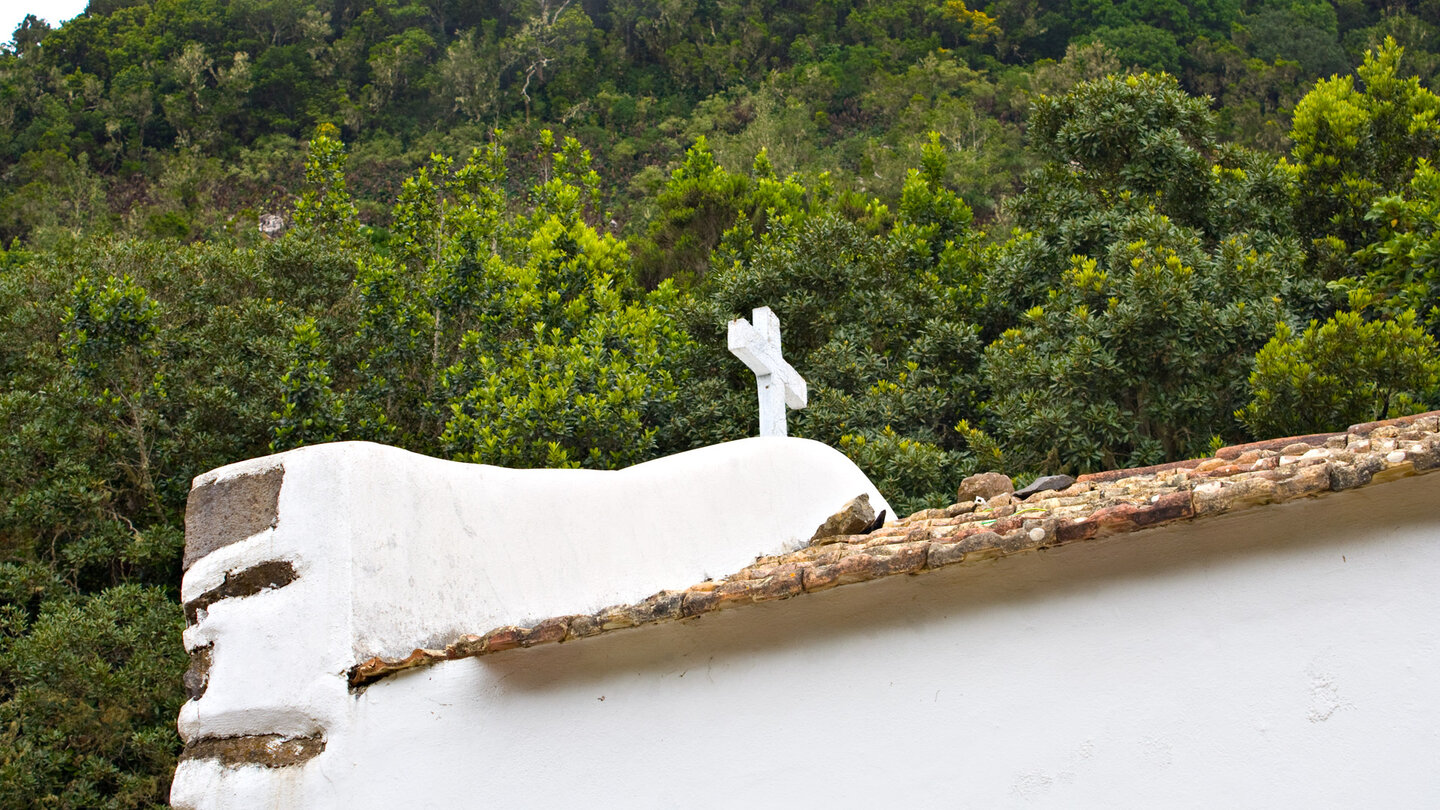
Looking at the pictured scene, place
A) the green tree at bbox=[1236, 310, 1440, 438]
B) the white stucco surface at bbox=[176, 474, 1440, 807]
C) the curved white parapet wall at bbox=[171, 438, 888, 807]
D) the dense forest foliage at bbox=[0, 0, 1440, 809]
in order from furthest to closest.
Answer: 1. the dense forest foliage at bbox=[0, 0, 1440, 809]
2. the green tree at bbox=[1236, 310, 1440, 438]
3. the curved white parapet wall at bbox=[171, 438, 888, 807]
4. the white stucco surface at bbox=[176, 474, 1440, 807]

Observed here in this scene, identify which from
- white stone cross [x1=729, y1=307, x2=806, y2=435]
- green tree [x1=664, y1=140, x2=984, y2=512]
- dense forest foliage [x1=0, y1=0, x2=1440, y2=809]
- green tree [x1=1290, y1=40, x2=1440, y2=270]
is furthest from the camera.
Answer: green tree [x1=1290, y1=40, x2=1440, y2=270]

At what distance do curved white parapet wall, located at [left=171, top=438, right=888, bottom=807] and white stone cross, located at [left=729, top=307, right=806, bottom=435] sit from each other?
1649 mm

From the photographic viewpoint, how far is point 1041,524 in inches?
156

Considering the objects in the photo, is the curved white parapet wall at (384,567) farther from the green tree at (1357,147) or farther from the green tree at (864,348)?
the green tree at (1357,147)

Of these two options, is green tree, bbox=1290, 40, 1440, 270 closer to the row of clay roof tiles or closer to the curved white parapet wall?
the row of clay roof tiles

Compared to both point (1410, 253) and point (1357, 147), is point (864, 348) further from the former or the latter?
point (1357, 147)

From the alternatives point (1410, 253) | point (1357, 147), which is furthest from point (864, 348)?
A: point (1357, 147)

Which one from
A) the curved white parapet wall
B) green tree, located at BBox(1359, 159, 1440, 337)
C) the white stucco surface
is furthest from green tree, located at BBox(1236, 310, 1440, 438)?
the white stucco surface

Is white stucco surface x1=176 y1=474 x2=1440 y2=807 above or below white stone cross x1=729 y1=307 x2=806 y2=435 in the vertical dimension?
below

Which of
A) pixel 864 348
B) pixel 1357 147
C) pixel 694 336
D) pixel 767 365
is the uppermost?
pixel 1357 147

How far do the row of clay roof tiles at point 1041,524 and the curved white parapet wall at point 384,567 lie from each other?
0.23 metres

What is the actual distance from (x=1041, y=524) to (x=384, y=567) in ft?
8.16

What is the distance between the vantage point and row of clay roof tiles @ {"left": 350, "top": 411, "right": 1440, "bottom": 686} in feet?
12.3

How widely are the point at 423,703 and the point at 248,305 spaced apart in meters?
8.78
